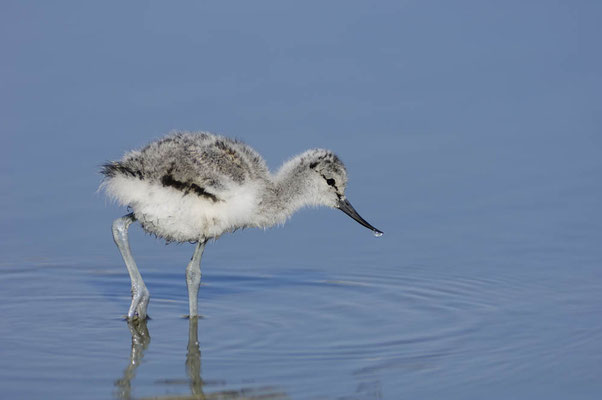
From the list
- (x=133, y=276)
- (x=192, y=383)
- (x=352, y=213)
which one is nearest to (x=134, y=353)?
(x=192, y=383)

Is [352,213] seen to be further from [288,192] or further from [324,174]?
[288,192]

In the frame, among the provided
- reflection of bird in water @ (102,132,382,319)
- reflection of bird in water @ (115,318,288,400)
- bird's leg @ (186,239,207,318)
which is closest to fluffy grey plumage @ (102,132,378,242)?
reflection of bird in water @ (102,132,382,319)

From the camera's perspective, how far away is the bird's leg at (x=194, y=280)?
266 inches

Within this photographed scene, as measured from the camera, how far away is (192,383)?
548 centimetres

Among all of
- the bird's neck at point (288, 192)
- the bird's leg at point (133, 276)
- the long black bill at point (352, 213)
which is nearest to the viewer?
the bird's leg at point (133, 276)

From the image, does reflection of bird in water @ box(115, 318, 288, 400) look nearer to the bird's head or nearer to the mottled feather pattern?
the mottled feather pattern

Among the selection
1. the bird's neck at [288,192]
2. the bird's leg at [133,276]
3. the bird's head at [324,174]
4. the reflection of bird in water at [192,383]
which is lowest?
the reflection of bird in water at [192,383]

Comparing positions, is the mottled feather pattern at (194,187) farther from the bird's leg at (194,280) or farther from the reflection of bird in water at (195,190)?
the bird's leg at (194,280)

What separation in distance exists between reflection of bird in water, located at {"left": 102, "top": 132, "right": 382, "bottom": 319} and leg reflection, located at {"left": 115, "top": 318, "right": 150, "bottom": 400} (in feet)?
0.38

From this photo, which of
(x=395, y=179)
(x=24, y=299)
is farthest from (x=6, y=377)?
(x=395, y=179)

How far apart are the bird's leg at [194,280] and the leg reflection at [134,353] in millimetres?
292

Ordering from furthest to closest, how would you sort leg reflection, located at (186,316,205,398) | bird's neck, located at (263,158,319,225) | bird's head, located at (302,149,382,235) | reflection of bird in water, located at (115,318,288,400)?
bird's head, located at (302,149,382,235) → bird's neck, located at (263,158,319,225) → leg reflection, located at (186,316,205,398) → reflection of bird in water, located at (115,318,288,400)

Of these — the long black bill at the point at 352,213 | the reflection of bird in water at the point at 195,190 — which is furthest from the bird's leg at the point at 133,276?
the long black bill at the point at 352,213

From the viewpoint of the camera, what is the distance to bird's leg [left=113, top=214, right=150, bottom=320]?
6652 millimetres
